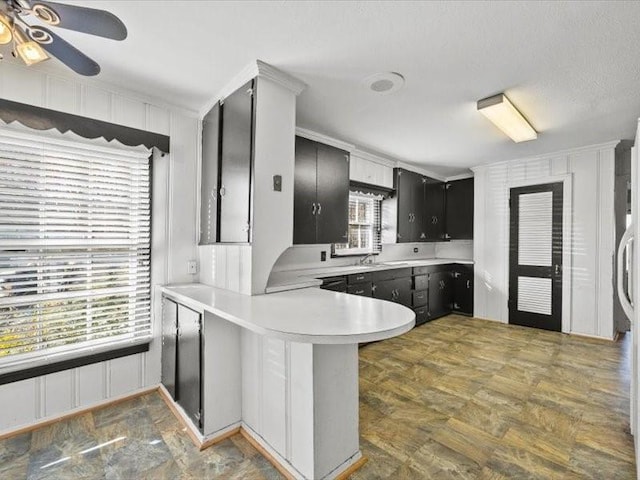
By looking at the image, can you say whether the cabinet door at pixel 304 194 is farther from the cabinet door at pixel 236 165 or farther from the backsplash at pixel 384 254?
Answer: the cabinet door at pixel 236 165

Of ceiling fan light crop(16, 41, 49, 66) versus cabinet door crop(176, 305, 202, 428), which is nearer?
ceiling fan light crop(16, 41, 49, 66)

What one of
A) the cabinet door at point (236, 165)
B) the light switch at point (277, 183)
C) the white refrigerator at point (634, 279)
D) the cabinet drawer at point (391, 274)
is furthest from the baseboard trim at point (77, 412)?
the white refrigerator at point (634, 279)

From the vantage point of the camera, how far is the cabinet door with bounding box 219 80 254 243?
206cm

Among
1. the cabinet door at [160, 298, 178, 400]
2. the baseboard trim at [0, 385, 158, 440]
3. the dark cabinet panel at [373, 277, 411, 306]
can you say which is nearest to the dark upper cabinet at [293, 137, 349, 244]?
the dark cabinet panel at [373, 277, 411, 306]

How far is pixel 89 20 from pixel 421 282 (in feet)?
14.0

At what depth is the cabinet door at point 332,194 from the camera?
3.24m

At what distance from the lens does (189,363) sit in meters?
2.05

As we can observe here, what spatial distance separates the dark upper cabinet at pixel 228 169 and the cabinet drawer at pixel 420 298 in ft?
9.80

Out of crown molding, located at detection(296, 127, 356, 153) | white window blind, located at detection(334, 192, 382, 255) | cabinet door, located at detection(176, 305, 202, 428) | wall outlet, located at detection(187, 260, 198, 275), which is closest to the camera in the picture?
cabinet door, located at detection(176, 305, 202, 428)

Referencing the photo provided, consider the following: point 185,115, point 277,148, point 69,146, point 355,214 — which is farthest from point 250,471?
point 355,214

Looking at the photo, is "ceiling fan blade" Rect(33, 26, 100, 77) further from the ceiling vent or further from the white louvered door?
the white louvered door

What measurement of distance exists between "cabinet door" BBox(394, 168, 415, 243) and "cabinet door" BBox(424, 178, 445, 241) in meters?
0.47

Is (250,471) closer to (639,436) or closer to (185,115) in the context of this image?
(639,436)

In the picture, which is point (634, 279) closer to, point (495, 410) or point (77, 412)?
point (495, 410)
